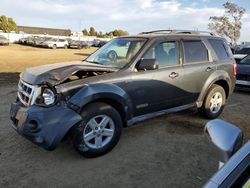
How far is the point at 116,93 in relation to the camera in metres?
4.49

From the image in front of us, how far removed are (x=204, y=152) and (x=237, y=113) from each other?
281 cm

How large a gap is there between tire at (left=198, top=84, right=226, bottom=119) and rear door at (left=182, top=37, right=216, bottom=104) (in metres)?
0.36

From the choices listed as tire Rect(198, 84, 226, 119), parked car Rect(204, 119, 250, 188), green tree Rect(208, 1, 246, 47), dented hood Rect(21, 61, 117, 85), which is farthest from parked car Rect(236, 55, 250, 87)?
green tree Rect(208, 1, 246, 47)

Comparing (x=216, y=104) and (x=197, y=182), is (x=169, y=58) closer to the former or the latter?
(x=216, y=104)

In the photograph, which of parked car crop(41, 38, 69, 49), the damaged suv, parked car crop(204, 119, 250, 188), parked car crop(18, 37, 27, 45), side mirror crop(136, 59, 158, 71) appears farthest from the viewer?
parked car crop(18, 37, 27, 45)

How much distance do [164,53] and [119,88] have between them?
1290 millimetres

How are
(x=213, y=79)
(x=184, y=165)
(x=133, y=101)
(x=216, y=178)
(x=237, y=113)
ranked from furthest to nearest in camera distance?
(x=237, y=113) → (x=213, y=79) → (x=133, y=101) → (x=184, y=165) → (x=216, y=178)

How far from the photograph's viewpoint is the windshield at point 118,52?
5020 millimetres

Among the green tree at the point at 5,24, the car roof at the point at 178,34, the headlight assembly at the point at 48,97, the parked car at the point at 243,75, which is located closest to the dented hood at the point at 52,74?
the headlight assembly at the point at 48,97

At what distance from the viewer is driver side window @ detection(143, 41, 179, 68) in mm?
5148

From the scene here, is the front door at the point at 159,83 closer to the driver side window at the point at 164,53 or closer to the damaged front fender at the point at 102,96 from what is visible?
the driver side window at the point at 164,53

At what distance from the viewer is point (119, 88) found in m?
4.58

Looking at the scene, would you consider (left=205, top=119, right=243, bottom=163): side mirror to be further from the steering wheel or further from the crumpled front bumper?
the steering wheel

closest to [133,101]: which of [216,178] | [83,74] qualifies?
[83,74]
